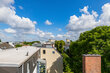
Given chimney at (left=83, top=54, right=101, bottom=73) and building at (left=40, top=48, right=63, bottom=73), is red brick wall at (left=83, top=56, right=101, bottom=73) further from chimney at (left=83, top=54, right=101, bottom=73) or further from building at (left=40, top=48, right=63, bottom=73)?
building at (left=40, top=48, right=63, bottom=73)

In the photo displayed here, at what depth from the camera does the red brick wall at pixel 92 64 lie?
451cm

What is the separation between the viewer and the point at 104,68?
8.57m

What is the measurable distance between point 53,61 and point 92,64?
14692mm

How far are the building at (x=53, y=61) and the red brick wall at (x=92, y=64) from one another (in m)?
13.9

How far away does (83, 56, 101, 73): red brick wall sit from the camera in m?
4.51

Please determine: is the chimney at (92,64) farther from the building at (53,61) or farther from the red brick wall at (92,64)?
the building at (53,61)

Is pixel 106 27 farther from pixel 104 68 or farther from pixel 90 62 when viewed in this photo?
pixel 90 62

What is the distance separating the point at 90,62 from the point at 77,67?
880 cm

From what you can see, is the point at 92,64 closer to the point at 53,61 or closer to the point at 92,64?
the point at 92,64

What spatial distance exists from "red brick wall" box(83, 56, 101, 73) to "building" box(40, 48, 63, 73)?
45.4ft

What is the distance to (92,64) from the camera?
4.54 m

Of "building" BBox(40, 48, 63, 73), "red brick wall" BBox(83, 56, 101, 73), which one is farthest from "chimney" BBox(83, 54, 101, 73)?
"building" BBox(40, 48, 63, 73)

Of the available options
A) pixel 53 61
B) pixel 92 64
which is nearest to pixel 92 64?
pixel 92 64

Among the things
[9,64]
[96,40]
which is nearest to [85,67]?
[9,64]
